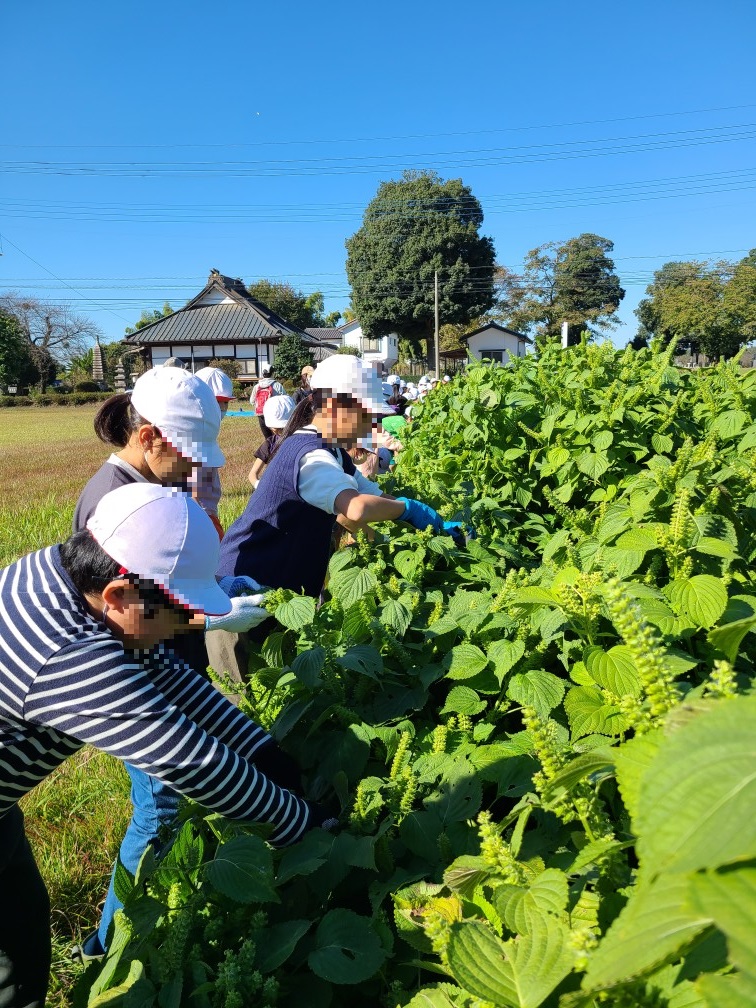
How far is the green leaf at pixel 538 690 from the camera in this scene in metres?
1.56

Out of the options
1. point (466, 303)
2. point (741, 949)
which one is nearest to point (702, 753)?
point (741, 949)

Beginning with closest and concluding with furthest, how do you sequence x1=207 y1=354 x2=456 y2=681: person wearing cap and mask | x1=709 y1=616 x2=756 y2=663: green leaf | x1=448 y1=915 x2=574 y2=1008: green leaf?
x1=448 y1=915 x2=574 y2=1008: green leaf
x1=709 y1=616 x2=756 y2=663: green leaf
x1=207 y1=354 x2=456 y2=681: person wearing cap and mask

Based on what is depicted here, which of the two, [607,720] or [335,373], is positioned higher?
[335,373]

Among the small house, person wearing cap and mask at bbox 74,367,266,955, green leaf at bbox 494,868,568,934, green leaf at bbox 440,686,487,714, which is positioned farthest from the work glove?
the small house

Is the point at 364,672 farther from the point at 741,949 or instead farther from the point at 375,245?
the point at 375,245

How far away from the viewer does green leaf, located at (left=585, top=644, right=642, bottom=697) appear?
1.37 m

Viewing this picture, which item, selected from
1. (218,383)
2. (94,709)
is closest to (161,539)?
(94,709)

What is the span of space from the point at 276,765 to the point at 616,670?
3.05 ft

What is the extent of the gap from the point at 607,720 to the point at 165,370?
2.08 metres

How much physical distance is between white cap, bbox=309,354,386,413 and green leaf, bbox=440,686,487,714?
1360mm

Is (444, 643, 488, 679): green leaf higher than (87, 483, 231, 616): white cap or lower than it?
lower

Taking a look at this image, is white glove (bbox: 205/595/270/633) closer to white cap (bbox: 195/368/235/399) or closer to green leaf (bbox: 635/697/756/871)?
green leaf (bbox: 635/697/756/871)

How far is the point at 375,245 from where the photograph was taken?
58125 millimetres

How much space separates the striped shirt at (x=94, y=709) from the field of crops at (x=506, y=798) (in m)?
0.10
